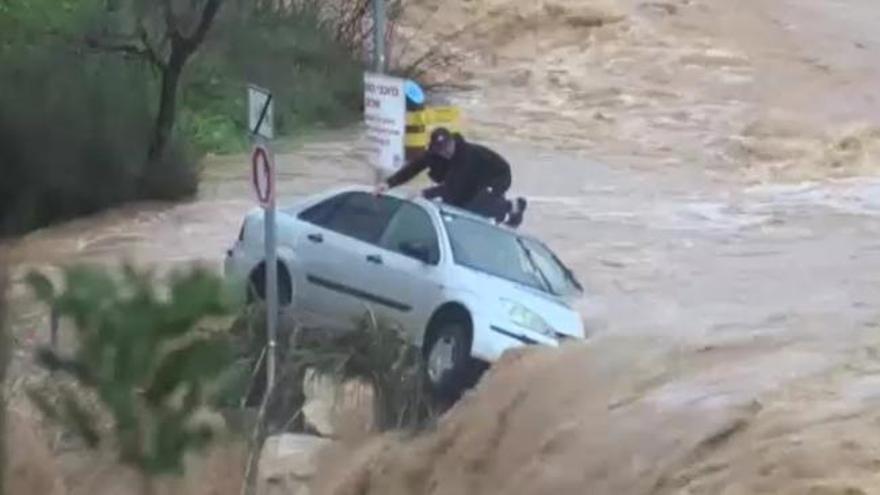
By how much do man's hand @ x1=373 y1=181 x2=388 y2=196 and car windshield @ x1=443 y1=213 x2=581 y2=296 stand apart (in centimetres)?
33

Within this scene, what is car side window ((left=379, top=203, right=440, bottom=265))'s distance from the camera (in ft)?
38.3

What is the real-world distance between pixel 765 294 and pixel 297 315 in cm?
266

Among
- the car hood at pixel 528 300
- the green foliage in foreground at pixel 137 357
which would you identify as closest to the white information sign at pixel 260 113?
the car hood at pixel 528 300

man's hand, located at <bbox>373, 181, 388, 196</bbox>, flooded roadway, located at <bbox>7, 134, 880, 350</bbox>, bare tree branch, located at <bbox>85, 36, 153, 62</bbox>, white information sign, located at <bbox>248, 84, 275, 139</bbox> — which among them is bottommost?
flooded roadway, located at <bbox>7, 134, 880, 350</bbox>

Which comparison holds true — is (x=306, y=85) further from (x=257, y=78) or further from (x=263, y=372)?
(x=263, y=372)

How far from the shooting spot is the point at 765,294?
1297 cm

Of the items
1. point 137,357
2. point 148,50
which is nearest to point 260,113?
point 148,50

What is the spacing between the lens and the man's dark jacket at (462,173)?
11867 mm

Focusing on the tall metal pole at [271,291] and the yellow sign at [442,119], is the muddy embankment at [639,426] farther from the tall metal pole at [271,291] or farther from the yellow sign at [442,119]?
the yellow sign at [442,119]

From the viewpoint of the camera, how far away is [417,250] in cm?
1166

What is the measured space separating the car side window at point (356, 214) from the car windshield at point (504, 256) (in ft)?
1.20

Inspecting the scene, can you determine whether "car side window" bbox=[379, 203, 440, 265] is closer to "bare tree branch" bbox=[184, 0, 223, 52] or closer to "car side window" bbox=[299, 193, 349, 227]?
"car side window" bbox=[299, 193, 349, 227]

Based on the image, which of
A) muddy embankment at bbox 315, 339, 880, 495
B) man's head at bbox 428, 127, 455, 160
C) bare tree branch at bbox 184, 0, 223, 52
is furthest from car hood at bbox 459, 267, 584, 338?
bare tree branch at bbox 184, 0, 223, 52

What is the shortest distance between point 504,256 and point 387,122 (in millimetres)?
906
